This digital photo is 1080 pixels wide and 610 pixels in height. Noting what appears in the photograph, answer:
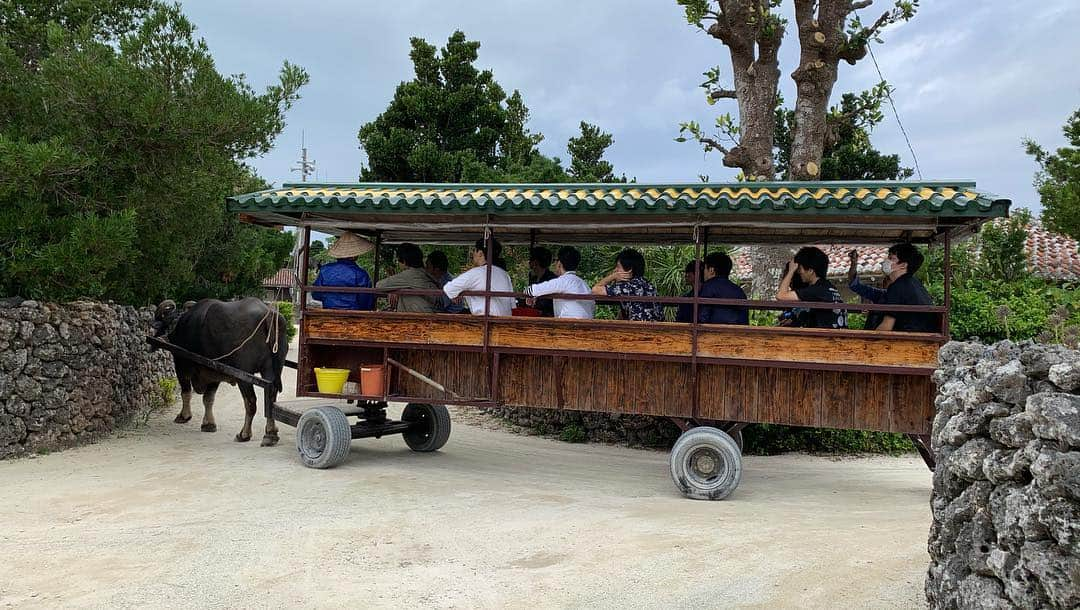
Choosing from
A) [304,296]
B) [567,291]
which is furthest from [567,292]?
[304,296]

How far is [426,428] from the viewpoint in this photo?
9.61 metres

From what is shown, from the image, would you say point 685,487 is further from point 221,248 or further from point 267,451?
point 221,248

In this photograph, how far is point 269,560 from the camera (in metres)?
5.25

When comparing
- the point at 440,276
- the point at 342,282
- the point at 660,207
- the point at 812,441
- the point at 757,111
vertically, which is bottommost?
the point at 812,441

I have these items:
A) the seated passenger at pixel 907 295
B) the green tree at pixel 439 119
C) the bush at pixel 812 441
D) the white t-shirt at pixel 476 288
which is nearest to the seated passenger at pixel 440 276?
the white t-shirt at pixel 476 288

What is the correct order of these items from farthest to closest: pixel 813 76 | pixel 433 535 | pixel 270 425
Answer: pixel 813 76 → pixel 270 425 → pixel 433 535

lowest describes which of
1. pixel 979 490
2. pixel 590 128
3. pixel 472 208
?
pixel 979 490

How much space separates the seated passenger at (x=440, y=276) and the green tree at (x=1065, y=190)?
11.3m

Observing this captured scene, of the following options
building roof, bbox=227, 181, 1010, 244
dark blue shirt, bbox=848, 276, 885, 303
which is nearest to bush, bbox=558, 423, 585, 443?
building roof, bbox=227, 181, 1010, 244

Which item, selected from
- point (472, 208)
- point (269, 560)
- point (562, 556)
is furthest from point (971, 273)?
point (269, 560)

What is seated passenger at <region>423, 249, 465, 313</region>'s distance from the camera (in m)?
8.62

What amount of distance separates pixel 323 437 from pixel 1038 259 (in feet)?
62.7

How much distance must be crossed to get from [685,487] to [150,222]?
22.2ft

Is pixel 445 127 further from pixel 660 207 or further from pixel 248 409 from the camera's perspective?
pixel 660 207
